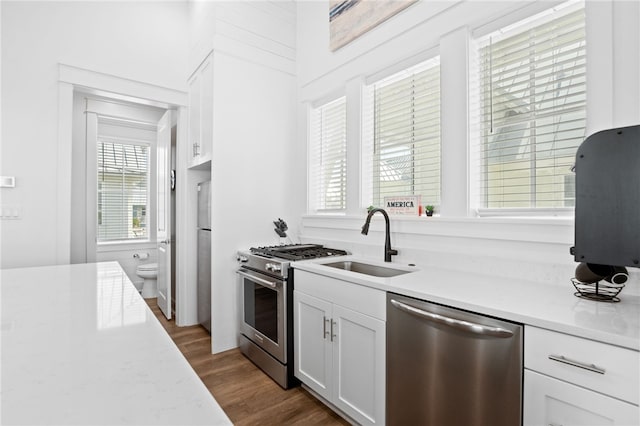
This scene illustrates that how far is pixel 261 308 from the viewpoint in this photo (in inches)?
98.0

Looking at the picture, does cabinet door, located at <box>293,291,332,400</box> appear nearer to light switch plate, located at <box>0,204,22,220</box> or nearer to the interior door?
the interior door

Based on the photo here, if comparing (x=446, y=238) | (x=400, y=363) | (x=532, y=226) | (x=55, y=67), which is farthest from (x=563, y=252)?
(x=55, y=67)

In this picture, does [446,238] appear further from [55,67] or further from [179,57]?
[55,67]

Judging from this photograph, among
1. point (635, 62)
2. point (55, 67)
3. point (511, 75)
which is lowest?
point (635, 62)

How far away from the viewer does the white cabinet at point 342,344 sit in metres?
1.63

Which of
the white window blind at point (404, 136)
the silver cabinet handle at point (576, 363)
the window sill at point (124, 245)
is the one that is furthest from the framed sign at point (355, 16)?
the window sill at point (124, 245)

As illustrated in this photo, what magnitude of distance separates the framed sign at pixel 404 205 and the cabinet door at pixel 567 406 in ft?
4.08

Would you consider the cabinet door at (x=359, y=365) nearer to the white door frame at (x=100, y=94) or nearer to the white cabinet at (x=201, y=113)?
the white cabinet at (x=201, y=113)

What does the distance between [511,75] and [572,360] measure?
1.52 metres

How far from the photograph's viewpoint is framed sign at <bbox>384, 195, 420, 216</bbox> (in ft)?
7.15

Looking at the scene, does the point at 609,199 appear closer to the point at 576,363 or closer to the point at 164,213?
the point at 576,363

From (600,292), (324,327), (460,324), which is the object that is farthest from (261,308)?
(600,292)

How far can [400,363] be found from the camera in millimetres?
1486

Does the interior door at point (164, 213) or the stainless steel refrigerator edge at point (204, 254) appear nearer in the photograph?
the stainless steel refrigerator edge at point (204, 254)
